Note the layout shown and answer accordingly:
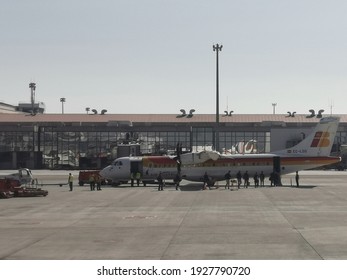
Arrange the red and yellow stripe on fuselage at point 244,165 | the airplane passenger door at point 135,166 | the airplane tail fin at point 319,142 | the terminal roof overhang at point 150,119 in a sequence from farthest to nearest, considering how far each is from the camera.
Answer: the terminal roof overhang at point 150,119 → the airplane passenger door at point 135,166 → the airplane tail fin at point 319,142 → the red and yellow stripe on fuselage at point 244,165

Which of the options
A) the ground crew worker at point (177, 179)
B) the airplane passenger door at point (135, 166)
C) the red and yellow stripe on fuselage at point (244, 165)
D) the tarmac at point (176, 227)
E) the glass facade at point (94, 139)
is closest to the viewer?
the tarmac at point (176, 227)

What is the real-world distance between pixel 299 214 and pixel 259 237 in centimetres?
908

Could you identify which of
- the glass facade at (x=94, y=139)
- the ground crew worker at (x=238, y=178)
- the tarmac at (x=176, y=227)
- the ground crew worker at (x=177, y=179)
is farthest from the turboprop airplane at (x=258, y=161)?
the glass facade at (x=94, y=139)

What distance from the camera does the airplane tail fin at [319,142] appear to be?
59.3 meters

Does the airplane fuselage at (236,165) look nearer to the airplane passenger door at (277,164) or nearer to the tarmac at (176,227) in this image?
the airplane passenger door at (277,164)

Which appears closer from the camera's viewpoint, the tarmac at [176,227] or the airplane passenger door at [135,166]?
the tarmac at [176,227]

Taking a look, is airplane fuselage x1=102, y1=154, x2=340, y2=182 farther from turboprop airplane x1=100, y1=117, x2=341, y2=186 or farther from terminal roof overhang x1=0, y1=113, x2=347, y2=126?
terminal roof overhang x1=0, y1=113, x2=347, y2=126

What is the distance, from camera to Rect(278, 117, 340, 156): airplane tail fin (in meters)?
59.3

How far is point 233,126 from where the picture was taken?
107 meters

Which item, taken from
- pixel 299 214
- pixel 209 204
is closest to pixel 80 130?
pixel 209 204

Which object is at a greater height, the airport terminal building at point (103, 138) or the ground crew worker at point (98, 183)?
the airport terminal building at point (103, 138)
